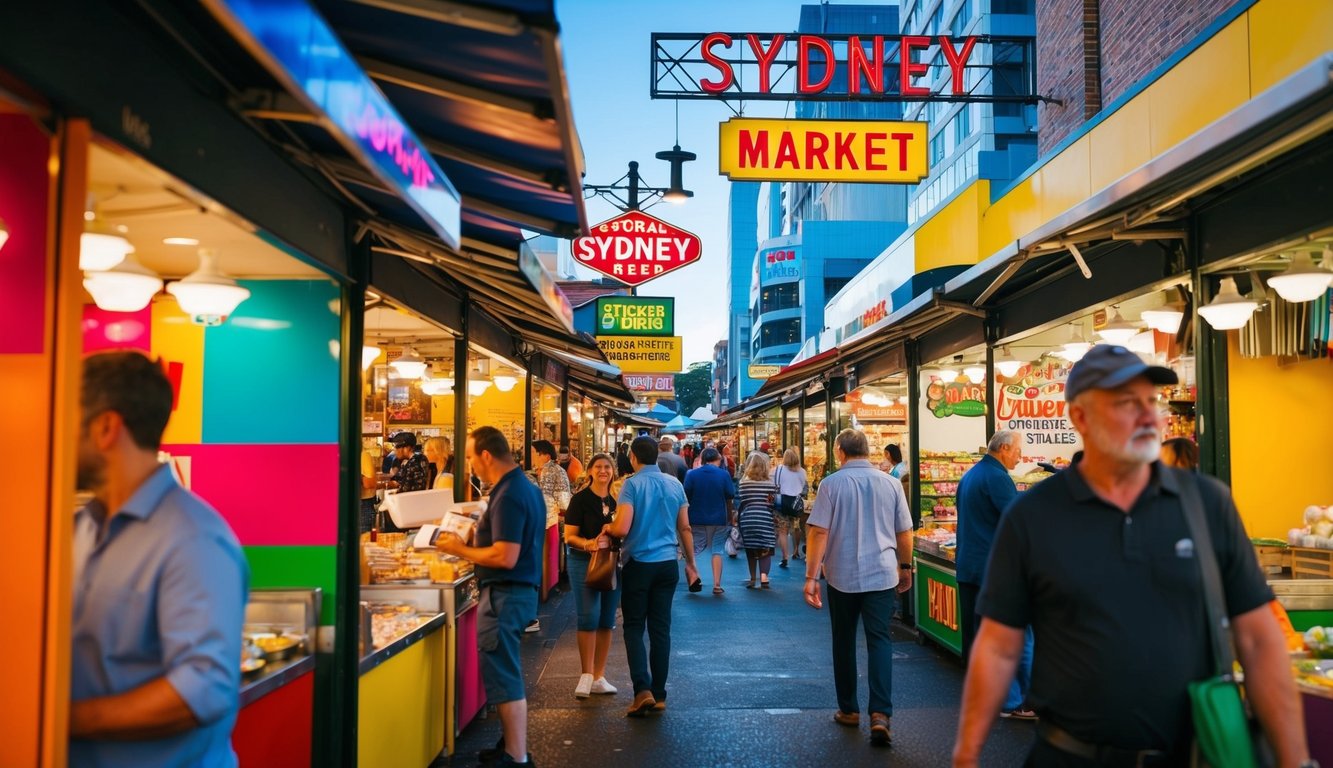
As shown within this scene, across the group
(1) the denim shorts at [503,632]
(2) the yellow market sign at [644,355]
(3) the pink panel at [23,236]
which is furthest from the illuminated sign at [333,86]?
(2) the yellow market sign at [644,355]

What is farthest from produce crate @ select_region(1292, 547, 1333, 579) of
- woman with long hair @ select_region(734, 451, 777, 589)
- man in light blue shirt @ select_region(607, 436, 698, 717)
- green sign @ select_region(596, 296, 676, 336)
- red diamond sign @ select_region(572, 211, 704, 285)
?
green sign @ select_region(596, 296, 676, 336)

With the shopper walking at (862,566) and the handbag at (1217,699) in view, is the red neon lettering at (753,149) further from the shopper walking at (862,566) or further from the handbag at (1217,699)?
the handbag at (1217,699)

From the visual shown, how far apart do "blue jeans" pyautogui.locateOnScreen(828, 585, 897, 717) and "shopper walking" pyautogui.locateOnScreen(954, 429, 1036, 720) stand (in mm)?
707

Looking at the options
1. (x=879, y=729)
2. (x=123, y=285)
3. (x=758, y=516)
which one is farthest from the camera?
(x=758, y=516)

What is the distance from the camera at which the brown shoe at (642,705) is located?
273 inches

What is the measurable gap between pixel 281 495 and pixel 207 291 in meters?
1.04

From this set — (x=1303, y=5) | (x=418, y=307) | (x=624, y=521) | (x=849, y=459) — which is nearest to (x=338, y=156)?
(x=418, y=307)

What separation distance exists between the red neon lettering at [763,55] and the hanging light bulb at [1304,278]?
8.70 meters

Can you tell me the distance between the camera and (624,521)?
708cm

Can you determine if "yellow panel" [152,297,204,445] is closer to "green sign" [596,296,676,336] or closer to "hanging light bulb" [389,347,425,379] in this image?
"hanging light bulb" [389,347,425,379]

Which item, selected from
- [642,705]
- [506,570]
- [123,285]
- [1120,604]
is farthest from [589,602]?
[1120,604]

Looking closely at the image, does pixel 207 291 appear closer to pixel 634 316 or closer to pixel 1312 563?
pixel 1312 563

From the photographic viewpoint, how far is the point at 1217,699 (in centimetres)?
245

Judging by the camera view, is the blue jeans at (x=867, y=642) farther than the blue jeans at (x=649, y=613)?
No
